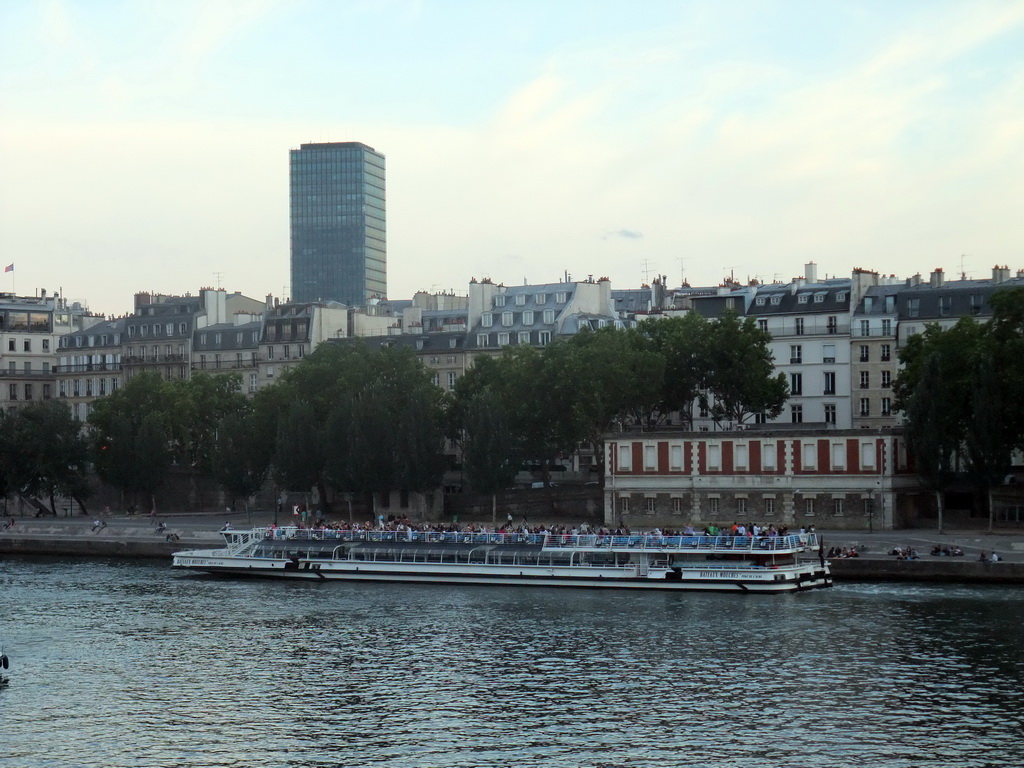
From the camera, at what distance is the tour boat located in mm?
72688

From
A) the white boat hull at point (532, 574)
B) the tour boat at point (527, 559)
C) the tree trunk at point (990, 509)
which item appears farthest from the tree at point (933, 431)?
the white boat hull at point (532, 574)

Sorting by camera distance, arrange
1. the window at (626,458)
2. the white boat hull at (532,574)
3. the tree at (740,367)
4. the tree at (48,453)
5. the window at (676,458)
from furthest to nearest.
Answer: the tree at (48,453), the tree at (740,367), the window at (626,458), the window at (676,458), the white boat hull at (532,574)

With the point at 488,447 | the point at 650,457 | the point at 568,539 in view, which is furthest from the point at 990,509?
the point at 488,447

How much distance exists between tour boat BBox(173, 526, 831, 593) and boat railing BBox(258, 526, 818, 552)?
48mm

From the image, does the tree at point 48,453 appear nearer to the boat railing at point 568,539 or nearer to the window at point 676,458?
the boat railing at point 568,539

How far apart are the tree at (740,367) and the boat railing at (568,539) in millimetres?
29837

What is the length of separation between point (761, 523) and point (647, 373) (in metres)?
16.5

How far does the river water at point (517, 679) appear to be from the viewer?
41.5 m

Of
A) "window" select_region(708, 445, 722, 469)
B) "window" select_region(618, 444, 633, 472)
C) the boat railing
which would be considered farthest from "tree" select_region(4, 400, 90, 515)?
"window" select_region(708, 445, 722, 469)

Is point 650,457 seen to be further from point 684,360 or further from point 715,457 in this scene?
point 684,360

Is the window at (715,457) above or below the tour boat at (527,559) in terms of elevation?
above

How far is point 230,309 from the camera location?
494ft

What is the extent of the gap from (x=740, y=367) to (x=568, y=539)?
106ft

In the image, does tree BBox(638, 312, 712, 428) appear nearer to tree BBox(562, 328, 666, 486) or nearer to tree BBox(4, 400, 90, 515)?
tree BBox(562, 328, 666, 486)
